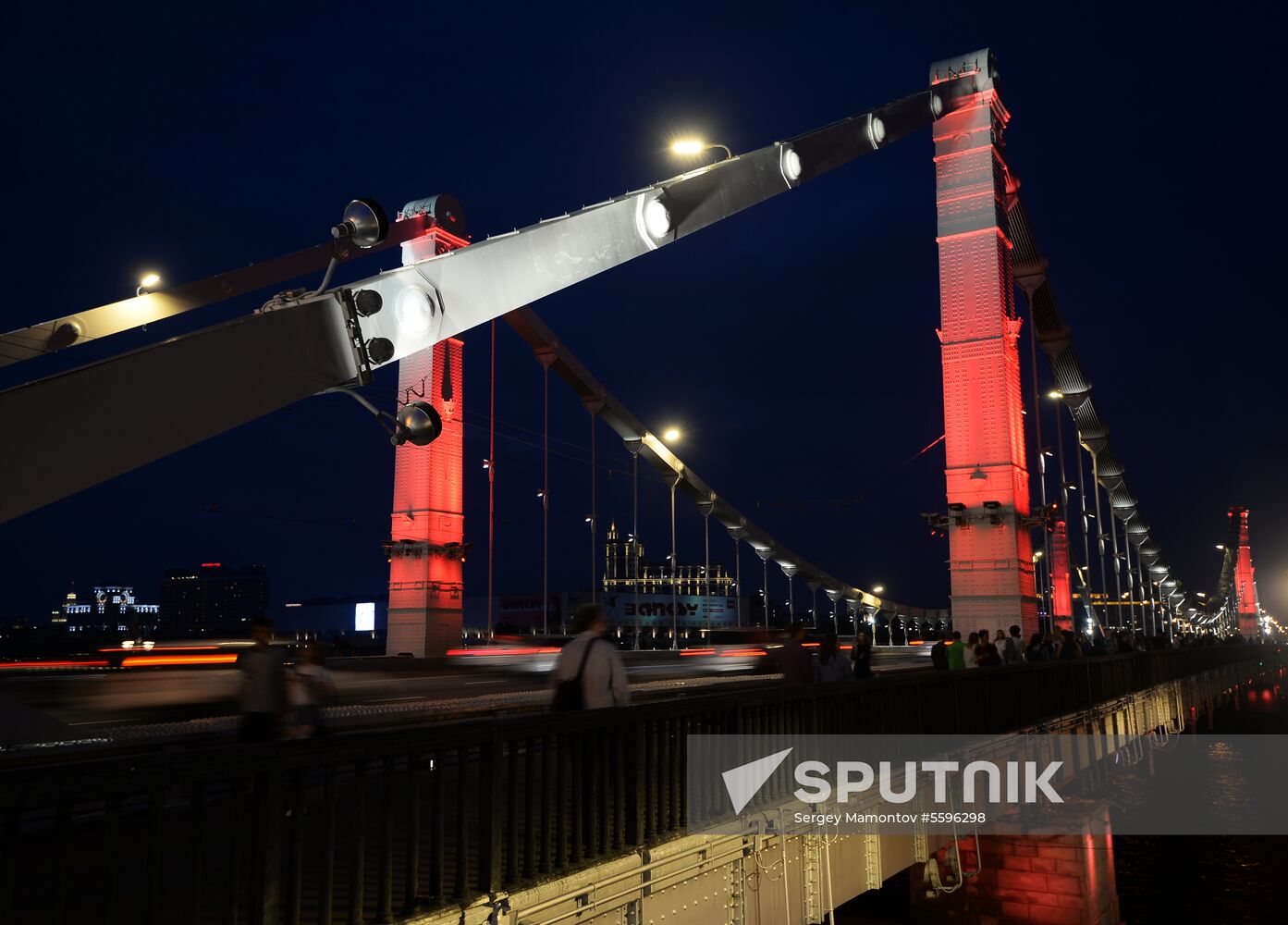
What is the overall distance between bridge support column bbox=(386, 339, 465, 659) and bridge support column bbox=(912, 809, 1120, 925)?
2107 cm

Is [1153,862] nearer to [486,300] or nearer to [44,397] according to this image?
[486,300]

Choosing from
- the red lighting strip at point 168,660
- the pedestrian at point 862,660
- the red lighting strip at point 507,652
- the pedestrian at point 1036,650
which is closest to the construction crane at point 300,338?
the pedestrian at point 862,660

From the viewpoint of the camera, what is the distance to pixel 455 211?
3475cm

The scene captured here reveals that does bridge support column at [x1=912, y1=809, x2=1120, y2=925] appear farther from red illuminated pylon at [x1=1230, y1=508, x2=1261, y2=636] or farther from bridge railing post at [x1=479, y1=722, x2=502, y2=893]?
red illuminated pylon at [x1=1230, y1=508, x2=1261, y2=636]

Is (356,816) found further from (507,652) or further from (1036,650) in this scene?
(507,652)

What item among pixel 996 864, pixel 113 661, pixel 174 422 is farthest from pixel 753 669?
pixel 174 422

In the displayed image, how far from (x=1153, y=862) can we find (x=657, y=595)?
90005 millimetres

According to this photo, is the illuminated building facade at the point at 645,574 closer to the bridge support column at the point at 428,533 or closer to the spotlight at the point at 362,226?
the bridge support column at the point at 428,533

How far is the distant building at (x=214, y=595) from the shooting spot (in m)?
135

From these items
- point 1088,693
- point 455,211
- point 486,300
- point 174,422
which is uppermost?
point 455,211

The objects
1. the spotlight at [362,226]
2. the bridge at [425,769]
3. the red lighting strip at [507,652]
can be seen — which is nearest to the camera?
the bridge at [425,769]

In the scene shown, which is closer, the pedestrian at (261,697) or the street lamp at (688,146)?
the pedestrian at (261,697)

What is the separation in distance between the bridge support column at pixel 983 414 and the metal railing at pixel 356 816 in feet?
57.5

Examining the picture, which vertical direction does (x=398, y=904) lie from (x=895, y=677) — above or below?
below
